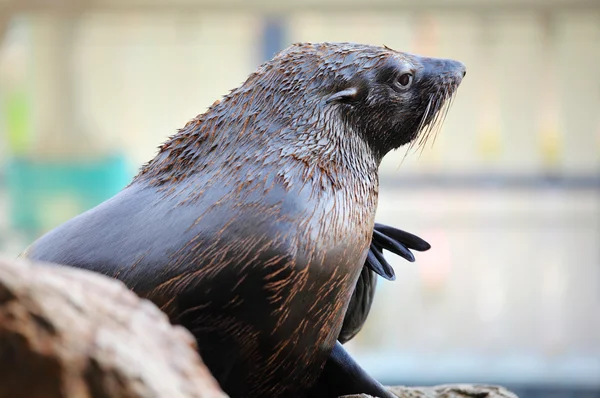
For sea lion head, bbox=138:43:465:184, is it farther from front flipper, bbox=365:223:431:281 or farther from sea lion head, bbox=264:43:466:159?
Answer: front flipper, bbox=365:223:431:281

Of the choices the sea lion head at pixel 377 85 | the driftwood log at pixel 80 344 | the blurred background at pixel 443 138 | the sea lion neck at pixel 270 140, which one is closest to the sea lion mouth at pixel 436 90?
the sea lion head at pixel 377 85

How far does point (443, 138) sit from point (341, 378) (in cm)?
254

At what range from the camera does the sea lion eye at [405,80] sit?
1.17 meters

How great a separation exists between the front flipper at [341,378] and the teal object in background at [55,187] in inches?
94.9

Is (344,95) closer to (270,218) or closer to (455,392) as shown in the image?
(270,218)

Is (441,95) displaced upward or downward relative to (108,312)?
upward

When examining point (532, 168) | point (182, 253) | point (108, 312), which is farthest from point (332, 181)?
point (532, 168)

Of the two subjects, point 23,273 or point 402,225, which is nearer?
point 23,273

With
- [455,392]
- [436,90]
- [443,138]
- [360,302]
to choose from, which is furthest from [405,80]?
[443,138]

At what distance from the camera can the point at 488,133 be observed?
358 cm

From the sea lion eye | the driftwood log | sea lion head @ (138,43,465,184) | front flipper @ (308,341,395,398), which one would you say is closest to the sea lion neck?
sea lion head @ (138,43,465,184)

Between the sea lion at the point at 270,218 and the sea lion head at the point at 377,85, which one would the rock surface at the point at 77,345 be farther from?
the sea lion head at the point at 377,85

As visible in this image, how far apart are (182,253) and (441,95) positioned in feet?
1.51

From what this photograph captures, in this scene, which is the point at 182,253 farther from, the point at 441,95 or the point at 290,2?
the point at 290,2
